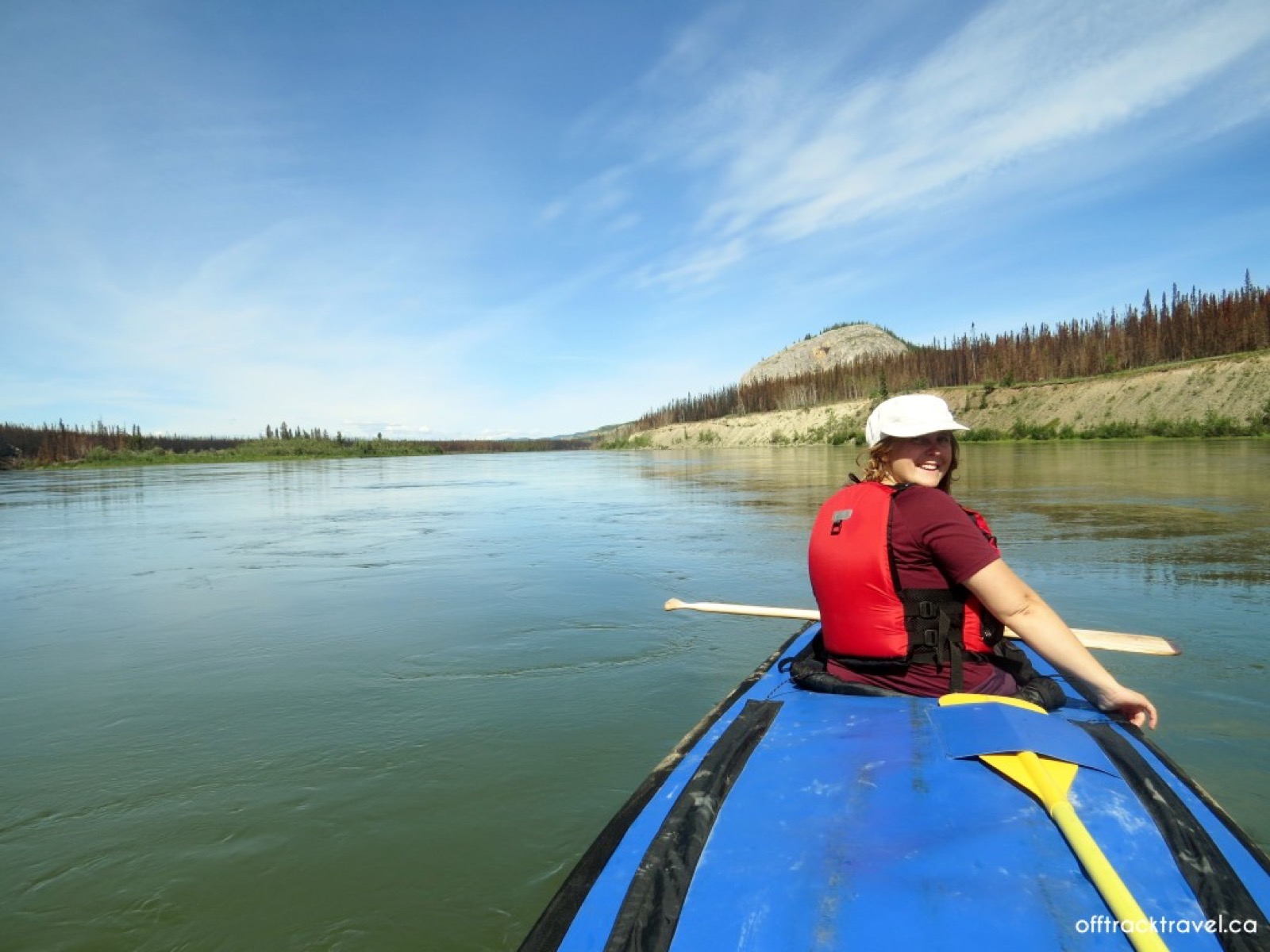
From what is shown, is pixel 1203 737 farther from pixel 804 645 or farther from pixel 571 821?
pixel 571 821

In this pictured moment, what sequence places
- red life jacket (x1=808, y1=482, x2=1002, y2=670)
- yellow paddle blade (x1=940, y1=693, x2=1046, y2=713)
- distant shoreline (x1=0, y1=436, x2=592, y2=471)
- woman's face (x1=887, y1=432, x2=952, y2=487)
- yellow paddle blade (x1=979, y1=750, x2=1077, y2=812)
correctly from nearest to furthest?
1. yellow paddle blade (x1=979, y1=750, x2=1077, y2=812)
2. yellow paddle blade (x1=940, y1=693, x2=1046, y2=713)
3. red life jacket (x1=808, y1=482, x2=1002, y2=670)
4. woman's face (x1=887, y1=432, x2=952, y2=487)
5. distant shoreline (x1=0, y1=436, x2=592, y2=471)

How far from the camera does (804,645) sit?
4195mm

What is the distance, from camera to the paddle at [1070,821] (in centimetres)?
166

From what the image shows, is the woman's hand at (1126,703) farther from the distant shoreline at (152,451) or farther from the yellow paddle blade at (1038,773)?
the distant shoreline at (152,451)

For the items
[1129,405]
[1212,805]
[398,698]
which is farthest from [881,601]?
[1129,405]

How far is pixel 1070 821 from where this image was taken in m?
2.01

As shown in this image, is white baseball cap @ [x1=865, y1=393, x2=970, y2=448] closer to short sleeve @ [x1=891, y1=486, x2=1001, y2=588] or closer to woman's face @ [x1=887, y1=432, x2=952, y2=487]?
woman's face @ [x1=887, y1=432, x2=952, y2=487]

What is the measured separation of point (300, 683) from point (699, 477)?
2573 cm

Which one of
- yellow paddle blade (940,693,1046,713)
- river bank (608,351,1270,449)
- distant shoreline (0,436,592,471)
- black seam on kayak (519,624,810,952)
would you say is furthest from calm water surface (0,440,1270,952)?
distant shoreline (0,436,592,471)

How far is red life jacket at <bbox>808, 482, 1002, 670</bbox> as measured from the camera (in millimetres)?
3000

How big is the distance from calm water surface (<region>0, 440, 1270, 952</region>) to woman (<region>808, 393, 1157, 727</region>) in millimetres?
1456

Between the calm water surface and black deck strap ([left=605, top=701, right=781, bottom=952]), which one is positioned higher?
black deck strap ([left=605, top=701, right=781, bottom=952])

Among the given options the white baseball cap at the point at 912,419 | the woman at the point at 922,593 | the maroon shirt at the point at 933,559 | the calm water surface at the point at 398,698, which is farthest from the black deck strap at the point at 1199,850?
the calm water surface at the point at 398,698

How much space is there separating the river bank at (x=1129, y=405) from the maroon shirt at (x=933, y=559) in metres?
46.1
